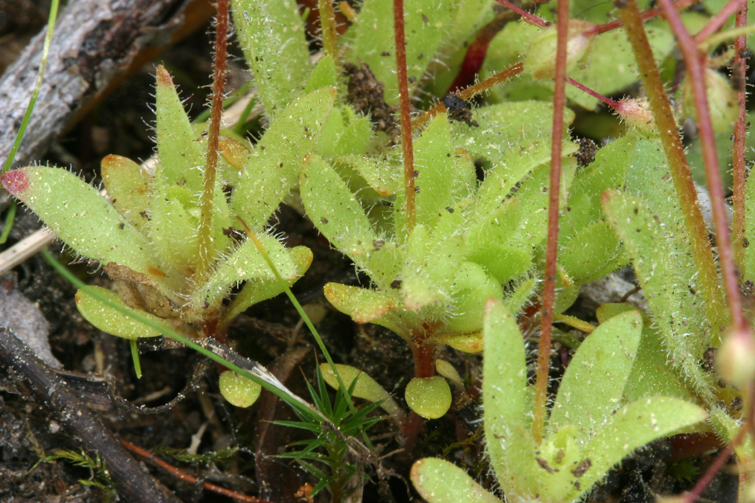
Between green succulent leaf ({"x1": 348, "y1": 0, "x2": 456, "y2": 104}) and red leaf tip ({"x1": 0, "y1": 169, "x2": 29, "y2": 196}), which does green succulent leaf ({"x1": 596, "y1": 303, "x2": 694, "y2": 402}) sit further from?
red leaf tip ({"x1": 0, "y1": 169, "x2": 29, "y2": 196})

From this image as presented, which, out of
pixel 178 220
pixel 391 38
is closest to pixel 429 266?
pixel 178 220

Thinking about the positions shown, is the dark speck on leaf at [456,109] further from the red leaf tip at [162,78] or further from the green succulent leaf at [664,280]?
the red leaf tip at [162,78]

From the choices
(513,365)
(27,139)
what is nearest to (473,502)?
(513,365)

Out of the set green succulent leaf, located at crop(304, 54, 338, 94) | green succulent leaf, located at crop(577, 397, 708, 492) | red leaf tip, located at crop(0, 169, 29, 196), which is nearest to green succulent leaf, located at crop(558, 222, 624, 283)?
green succulent leaf, located at crop(577, 397, 708, 492)

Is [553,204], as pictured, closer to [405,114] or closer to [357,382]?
[405,114]

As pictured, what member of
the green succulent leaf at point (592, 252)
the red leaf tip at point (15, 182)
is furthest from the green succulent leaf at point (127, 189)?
the green succulent leaf at point (592, 252)
